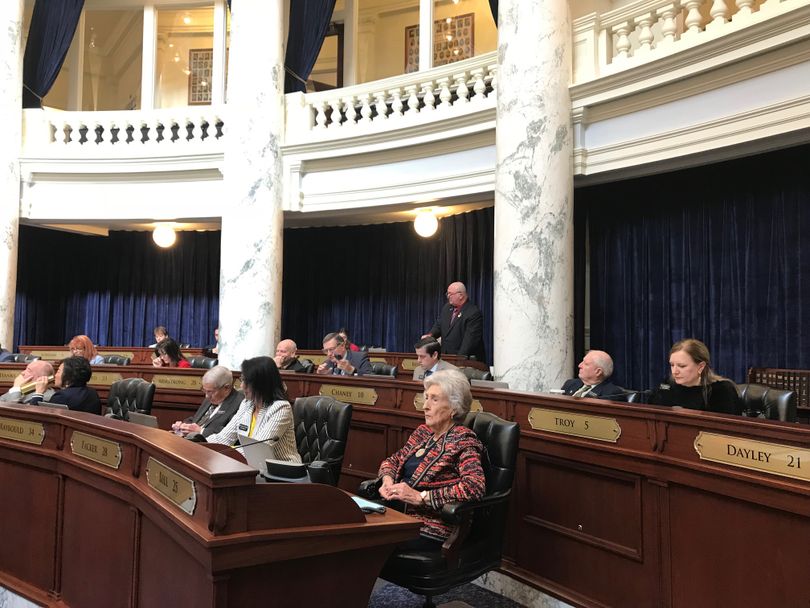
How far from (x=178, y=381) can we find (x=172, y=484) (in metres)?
4.38

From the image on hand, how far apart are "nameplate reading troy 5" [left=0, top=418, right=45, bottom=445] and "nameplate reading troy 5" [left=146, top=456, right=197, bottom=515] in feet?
3.66

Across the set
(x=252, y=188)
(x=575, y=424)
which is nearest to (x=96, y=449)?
(x=575, y=424)

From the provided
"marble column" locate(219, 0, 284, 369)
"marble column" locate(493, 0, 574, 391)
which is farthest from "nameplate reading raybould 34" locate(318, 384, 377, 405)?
"marble column" locate(219, 0, 284, 369)

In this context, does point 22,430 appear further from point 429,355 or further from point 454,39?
point 454,39

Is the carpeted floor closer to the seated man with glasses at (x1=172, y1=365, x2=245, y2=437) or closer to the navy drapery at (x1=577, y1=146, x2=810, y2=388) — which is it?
the seated man with glasses at (x1=172, y1=365, x2=245, y2=437)

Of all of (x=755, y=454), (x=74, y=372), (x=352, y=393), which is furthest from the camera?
(x=352, y=393)

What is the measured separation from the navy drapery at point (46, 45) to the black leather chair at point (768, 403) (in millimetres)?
9821

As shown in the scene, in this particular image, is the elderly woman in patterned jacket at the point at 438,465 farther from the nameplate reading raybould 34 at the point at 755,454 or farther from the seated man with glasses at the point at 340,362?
the seated man with glasses at the point at 340,362

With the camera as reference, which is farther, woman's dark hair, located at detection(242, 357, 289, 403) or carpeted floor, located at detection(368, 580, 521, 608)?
woman's dark hair, located at detection(242, 357, 289, 403)

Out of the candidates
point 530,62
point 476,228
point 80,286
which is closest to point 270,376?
point 530,62

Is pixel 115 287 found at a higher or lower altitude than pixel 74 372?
higher

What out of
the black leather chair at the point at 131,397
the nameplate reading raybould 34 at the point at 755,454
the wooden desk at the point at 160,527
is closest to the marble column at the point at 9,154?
the black leather chair at the point at 131,397

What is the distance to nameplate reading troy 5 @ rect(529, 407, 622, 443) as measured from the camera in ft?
10.1

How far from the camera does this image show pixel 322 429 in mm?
3902
